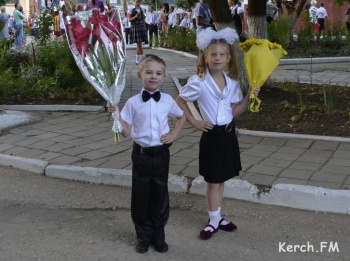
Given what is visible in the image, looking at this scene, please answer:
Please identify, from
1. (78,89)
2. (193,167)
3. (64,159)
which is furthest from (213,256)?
(78,89)

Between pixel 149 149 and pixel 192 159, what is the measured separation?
2.21 meters

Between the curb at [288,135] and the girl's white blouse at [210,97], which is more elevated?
the girl's white blouse at [210,97]

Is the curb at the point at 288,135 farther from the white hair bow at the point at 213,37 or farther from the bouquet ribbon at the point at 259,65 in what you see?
the white hair bow at the point at 213,37

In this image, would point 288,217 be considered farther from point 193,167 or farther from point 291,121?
point 291,121

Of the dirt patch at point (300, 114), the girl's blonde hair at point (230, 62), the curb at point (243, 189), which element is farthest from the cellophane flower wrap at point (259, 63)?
the dirt patch at point (300, 114)

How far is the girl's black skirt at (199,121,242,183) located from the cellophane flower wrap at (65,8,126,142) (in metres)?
0.83

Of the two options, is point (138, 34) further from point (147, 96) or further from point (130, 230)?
point (147, 96)

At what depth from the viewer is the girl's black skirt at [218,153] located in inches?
173

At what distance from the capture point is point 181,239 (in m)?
4.46

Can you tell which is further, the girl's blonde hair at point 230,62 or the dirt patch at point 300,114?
the dirt patch at point 300,114

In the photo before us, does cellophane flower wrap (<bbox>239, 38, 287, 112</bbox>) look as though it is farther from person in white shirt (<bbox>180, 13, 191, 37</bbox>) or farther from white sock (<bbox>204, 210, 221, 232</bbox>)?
person in white shirt (<bbox>180, 13, 191, 37</bbox>)

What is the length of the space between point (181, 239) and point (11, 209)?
5.98 ft

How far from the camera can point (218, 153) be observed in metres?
4.41

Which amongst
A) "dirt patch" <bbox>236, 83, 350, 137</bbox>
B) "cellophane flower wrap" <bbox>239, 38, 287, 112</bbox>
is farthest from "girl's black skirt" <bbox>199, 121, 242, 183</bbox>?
"dirt patch" <bbox>236, 83, 350, 137</bbox>
